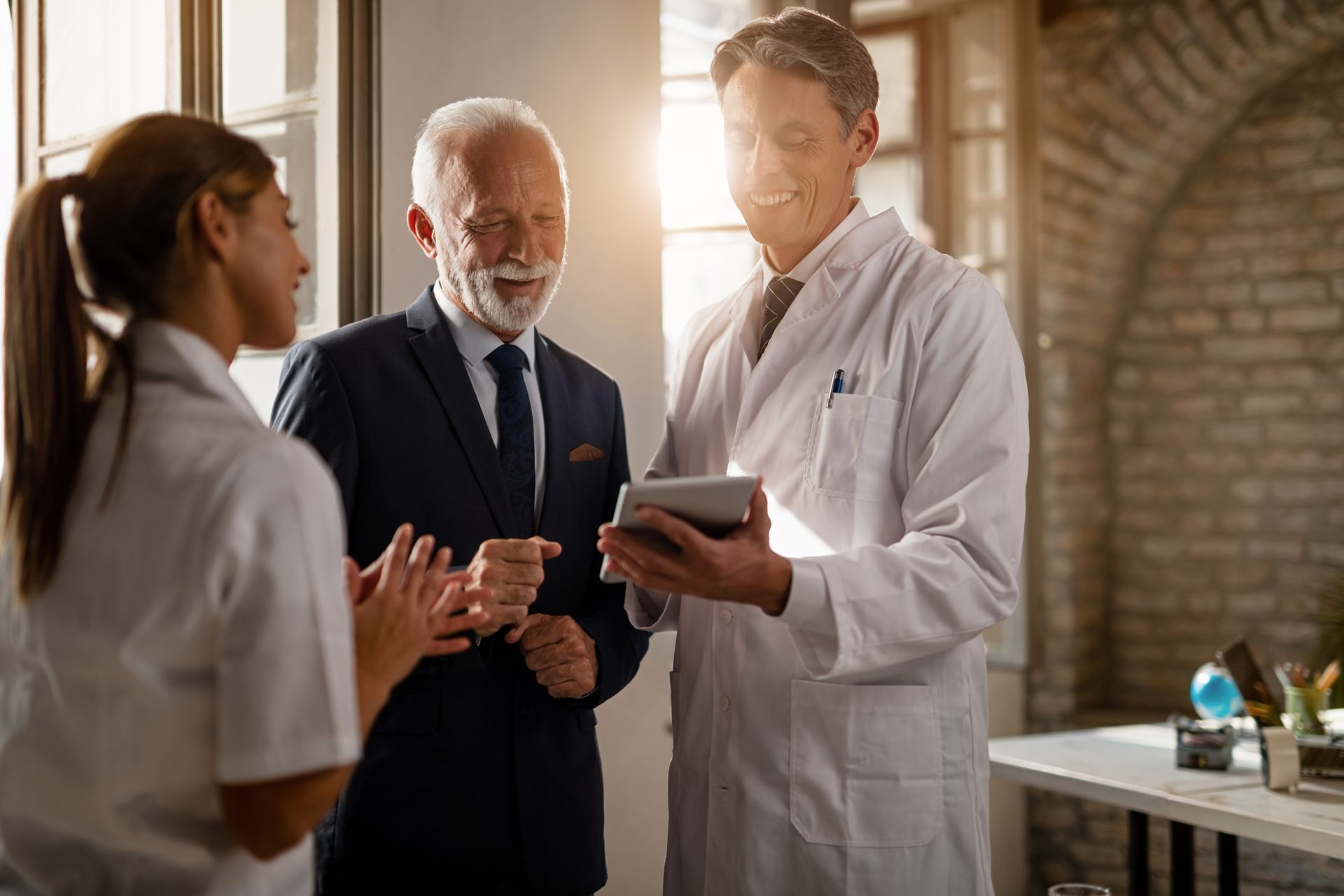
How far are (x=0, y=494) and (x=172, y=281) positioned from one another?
26 cm

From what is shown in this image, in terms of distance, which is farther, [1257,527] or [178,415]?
[1257,527]

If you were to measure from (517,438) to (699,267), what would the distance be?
194 cm

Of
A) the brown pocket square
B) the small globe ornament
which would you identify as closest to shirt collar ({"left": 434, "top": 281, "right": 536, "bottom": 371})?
the brown pocket square

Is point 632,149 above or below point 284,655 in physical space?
above

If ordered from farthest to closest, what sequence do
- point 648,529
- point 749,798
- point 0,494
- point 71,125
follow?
point 71,125, point 749,798, point 648,529, point 0,494

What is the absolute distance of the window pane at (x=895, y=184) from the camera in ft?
16.3

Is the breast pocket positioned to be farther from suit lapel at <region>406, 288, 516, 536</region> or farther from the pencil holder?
the pencil holder

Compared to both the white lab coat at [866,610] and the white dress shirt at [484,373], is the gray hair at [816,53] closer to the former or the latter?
the white lab coat at [866,610]

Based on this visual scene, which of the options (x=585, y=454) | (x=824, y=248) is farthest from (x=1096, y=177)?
(x=585, y=454)

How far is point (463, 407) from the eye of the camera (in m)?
1.87

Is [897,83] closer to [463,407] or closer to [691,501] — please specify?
[463,407]

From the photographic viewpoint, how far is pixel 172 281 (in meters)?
1.12

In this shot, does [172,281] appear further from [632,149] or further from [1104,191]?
[1104,191]

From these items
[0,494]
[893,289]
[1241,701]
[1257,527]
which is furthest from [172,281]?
[1257,527]
